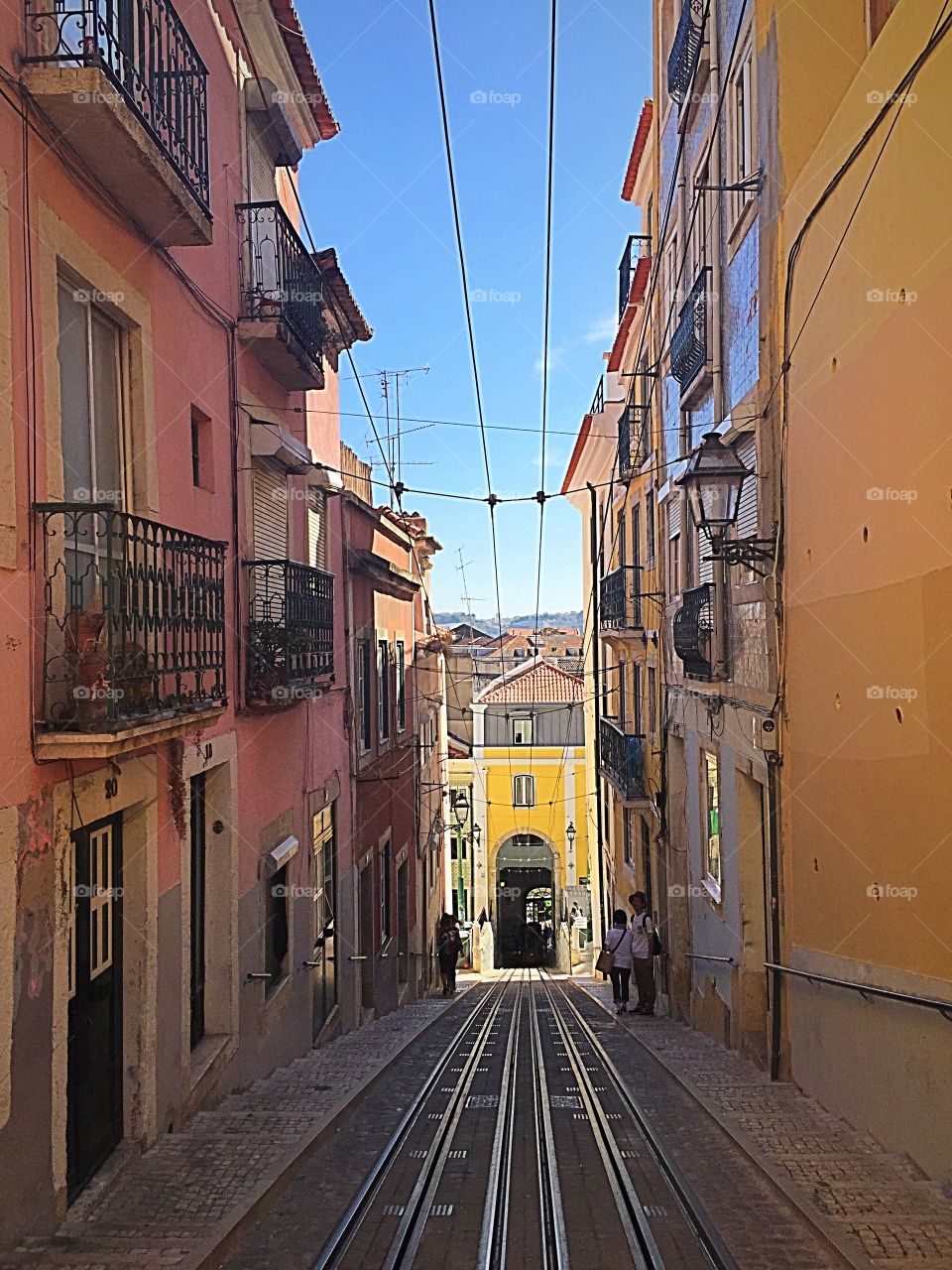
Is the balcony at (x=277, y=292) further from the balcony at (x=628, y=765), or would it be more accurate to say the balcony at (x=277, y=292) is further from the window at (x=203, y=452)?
the balcony at (x=628, y=765)

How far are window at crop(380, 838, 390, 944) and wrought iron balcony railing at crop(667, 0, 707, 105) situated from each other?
11230 mm

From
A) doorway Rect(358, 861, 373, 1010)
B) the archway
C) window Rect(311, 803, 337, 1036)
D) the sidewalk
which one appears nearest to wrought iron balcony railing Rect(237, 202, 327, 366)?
window Rect(311, 803, 337, 1036)

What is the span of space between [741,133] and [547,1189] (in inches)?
366

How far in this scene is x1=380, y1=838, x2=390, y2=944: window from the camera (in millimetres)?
16656

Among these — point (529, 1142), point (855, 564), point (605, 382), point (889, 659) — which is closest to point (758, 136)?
point (855, 564)

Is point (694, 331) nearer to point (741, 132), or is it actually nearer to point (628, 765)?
point (741, 132)

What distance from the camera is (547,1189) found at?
622cm

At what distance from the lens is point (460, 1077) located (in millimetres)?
9641

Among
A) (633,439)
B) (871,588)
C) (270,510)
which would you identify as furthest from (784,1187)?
(633,439)

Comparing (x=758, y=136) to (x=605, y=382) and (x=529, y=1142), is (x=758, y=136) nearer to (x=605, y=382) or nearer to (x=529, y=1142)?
(x=529, y=1142)

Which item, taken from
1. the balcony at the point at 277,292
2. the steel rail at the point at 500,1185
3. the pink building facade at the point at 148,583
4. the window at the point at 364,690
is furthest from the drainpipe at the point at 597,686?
the steel rail at the point at 500,1185

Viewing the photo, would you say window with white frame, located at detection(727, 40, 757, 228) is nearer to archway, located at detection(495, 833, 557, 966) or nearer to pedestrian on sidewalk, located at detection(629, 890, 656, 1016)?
pedestrian on sidewalk, located at detection(629, 890, 656, 1016)

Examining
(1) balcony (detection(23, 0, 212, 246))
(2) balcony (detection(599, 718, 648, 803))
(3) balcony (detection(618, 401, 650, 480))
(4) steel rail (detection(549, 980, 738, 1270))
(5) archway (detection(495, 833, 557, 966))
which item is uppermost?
(3) balcony (detection(618, 401, 650, 480))

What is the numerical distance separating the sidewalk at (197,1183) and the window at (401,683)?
9447mm
